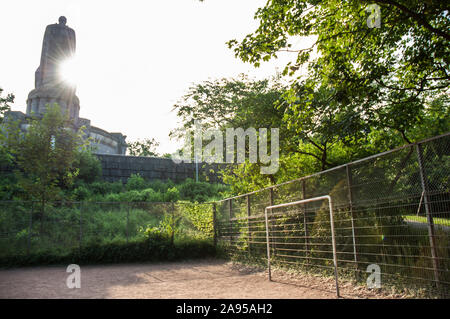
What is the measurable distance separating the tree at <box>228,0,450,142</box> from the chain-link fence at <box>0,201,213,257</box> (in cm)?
721

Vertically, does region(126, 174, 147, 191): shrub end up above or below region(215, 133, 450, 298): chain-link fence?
above

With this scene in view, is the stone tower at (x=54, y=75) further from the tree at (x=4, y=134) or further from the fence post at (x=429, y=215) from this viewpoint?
the fence post at (x=429, y=215)

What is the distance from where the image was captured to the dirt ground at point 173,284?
5.59m

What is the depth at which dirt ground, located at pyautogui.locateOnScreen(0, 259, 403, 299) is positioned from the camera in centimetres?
559

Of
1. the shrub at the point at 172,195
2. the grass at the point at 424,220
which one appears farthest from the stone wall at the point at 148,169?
the grass at the point at 424,220

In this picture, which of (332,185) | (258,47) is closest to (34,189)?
(258,47)

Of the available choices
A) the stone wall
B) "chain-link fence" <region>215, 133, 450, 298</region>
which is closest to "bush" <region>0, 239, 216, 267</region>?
"chain-link fence" <region>215, 133, 450, 298</region>

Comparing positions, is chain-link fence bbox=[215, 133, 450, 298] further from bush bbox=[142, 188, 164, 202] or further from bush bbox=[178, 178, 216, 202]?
bush bbox=[178, 178, 216, 202]

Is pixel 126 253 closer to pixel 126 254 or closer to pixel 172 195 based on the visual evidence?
pixel 126 254

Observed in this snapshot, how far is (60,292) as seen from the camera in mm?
6359

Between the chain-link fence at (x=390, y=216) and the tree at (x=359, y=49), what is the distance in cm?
194

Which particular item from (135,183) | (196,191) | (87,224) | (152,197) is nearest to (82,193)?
(152,197)

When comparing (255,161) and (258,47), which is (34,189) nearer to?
(255,161)

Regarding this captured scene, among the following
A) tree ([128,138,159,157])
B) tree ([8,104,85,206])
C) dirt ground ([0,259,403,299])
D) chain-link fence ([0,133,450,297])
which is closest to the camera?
chain-link fence ([0,133,450,297])
